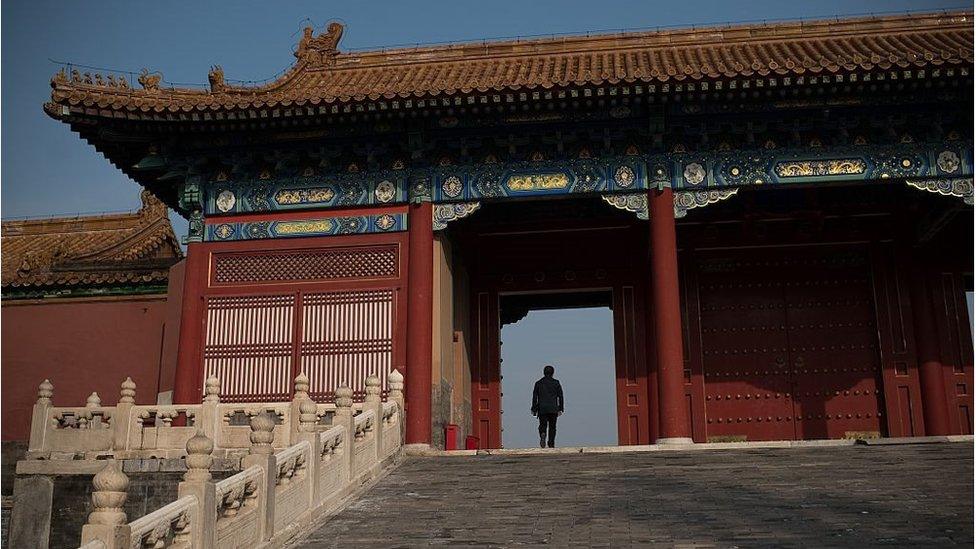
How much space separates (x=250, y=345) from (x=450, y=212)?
3.22 m

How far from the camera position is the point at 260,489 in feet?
Result: 25.8

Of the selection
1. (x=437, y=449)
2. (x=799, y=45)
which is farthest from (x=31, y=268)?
(x=799, y=45)

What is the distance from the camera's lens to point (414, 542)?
25.6 ft

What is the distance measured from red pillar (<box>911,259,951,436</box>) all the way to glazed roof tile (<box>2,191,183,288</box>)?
11.8m

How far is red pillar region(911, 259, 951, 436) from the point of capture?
15.3 metres

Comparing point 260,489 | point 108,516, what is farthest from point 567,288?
point 108,516

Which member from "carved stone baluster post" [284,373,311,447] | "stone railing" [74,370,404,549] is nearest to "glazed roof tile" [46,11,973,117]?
"carved stone baluster post" [284,373,311,447]

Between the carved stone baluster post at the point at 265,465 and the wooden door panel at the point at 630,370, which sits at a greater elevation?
the wooden door panel at the point at 630,370

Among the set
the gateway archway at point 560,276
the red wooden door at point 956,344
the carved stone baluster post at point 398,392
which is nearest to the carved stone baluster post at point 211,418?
the carved stone baluster post at point 398,392

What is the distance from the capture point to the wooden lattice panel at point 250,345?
13.8 metres

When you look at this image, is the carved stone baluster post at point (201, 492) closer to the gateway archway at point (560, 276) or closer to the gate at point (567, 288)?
the gateway archway at point (560, 276)

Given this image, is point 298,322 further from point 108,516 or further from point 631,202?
point 108,516

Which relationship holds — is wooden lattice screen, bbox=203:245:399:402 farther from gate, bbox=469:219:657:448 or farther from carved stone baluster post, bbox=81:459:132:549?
carved stone baluster post, bbox=81:459:132:549

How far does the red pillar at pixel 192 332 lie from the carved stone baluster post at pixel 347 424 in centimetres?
431
